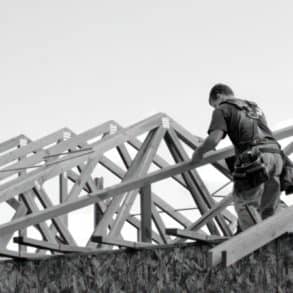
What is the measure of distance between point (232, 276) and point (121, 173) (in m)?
5.94

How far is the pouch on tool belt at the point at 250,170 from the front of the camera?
799 cm

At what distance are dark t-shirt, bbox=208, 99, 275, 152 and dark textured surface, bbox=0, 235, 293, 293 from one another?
40.7 inches

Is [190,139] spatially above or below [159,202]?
above

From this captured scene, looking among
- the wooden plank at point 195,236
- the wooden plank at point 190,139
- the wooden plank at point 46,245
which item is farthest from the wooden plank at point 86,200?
the wooden plank at point 190,139

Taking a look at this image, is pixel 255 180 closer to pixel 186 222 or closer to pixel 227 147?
pixel 227 147

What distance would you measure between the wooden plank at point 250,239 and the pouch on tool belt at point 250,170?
0.76m

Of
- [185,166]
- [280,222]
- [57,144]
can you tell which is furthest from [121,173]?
[280,222]

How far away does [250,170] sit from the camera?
7996 mm

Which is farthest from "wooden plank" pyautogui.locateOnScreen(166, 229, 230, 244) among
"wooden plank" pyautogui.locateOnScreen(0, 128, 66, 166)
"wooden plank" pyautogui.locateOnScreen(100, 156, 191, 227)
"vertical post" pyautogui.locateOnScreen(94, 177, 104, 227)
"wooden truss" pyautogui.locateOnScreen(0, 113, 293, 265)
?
"wooden plank" pyautogui.locateOnScreen(0, 128, 66, 166)

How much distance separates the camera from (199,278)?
8.33 m

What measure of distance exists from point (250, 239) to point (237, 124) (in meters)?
1.49

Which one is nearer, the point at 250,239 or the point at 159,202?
the point at 250,239

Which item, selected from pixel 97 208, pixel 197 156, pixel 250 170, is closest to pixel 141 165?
pixel 197 156

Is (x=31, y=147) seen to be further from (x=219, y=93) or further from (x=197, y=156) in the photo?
(x=219, y=93)
